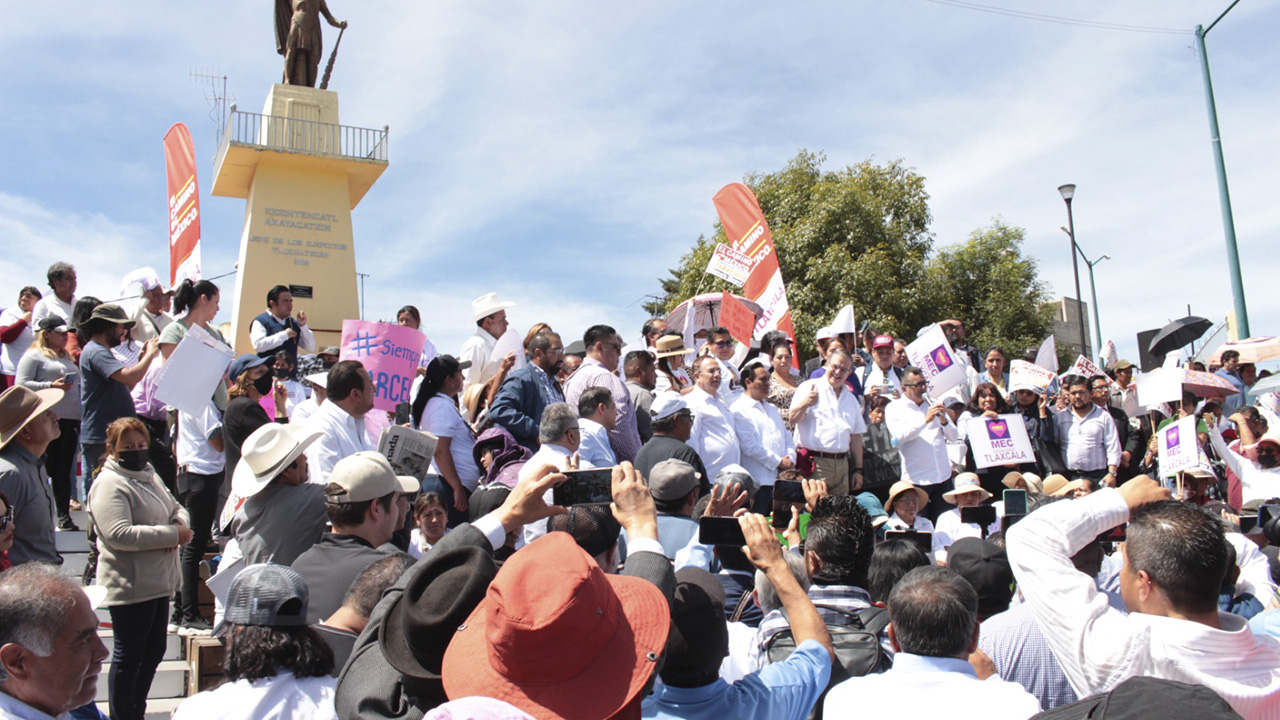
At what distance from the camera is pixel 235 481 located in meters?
4.59

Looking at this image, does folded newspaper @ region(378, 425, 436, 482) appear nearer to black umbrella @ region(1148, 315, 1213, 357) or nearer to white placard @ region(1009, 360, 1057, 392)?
white placard @ region(1009, 360, 1057, 392)

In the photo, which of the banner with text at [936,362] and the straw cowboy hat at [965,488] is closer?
the straw cowboy hat at [965,488]

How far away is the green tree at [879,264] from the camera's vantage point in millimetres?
26672

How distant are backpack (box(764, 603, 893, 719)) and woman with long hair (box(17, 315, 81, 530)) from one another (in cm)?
672

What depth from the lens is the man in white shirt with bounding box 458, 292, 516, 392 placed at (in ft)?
28.1

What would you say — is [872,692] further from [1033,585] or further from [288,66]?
[288,66]

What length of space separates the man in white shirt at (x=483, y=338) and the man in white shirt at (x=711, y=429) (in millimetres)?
1767

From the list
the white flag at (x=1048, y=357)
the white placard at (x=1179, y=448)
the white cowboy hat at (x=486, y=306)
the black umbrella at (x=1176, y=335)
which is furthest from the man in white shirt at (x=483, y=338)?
the black umbrella at (x=1176, y=335)

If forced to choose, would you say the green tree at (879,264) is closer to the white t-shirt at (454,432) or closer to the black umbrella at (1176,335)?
the black umbrella at (1176,335)

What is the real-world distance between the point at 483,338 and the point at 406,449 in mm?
3269

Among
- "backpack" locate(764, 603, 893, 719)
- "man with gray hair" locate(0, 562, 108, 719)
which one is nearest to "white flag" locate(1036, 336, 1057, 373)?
"backpack" locate(764, 603, 893, 719)

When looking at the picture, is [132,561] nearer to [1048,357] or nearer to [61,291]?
[61,291]

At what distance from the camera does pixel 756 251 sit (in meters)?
14.4

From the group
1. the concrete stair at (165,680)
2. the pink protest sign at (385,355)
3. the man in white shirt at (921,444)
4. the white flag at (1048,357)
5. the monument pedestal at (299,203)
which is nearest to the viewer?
the concrete stair at (165,680)
